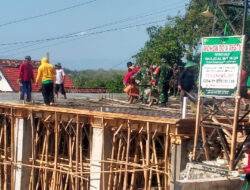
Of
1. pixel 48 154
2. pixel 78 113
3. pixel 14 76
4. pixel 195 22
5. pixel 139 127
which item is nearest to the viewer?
pixel 139 127

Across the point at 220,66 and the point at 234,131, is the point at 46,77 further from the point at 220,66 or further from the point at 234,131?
the point at 234,131

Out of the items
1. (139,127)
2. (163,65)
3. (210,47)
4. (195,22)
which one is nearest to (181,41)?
(195,22)

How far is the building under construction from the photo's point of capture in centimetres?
977

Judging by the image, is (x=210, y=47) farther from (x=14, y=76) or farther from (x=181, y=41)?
(x=14, y=76)

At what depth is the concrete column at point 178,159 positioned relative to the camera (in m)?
9.76

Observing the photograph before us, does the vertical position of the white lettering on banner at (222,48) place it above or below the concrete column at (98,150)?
above

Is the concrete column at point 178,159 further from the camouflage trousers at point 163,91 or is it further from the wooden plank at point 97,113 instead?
the camouflage trousers at point 163,91

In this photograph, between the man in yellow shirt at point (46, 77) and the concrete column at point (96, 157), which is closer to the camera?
the concrete column at point (96, 157)

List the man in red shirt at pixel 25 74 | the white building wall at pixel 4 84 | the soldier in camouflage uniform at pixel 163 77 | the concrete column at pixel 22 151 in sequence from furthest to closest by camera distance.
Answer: the white building wall at pixel 4 84
the man in red shirt at pixel 25 74
the soldier in camouflage uniform at pixel 163 77
the concrete column at pixel 22 151

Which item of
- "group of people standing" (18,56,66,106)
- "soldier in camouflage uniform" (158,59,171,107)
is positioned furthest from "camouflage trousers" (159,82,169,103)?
"group of people standing" (18,56,66,106)

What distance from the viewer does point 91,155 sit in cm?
1186

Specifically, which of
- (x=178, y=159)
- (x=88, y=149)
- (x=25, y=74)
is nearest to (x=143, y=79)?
(x=88, y=149)

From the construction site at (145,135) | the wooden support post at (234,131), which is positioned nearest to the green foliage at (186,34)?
the construction site at (145,135)

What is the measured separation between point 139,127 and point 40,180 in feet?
14.5
